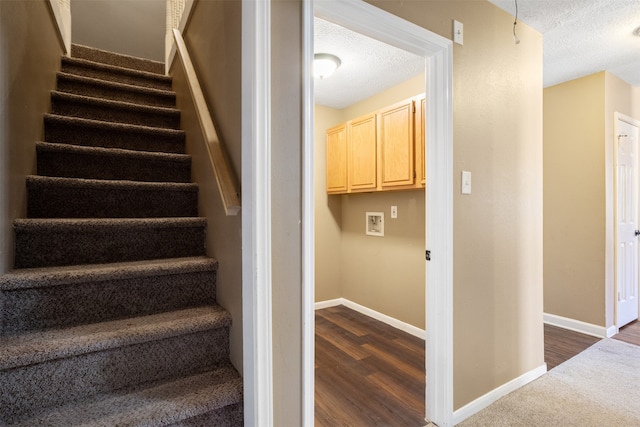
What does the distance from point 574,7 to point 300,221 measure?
7.87 feet

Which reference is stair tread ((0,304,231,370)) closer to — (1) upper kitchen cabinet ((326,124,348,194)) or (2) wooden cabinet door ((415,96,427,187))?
(2) wooden cabinet door ((415,96,427,187))

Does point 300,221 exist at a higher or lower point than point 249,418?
higher

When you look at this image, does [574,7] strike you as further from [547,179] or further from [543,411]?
[543,411]

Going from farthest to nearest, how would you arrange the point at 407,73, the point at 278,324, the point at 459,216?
the point at 407,73, the point at 459,216, the point at 278,324

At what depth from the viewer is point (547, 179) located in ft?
11.1

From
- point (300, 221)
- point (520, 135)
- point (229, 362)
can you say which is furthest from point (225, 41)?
point (520, 135)

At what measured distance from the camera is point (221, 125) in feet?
5.09

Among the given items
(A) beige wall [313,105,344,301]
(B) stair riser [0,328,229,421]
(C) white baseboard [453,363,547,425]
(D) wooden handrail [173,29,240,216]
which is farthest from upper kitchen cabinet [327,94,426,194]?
(B) stair riser [0,328,229,421]

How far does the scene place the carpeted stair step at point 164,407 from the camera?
3.35 ft

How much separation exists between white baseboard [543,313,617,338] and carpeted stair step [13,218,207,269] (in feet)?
11.8

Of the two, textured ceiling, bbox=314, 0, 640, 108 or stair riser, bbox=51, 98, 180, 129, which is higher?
textured ceiling, bbox=314, 0, 640, 108

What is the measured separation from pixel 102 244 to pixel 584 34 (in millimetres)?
3516

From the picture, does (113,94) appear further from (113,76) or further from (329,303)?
(329,303)

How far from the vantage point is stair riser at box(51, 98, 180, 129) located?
2.10 m
